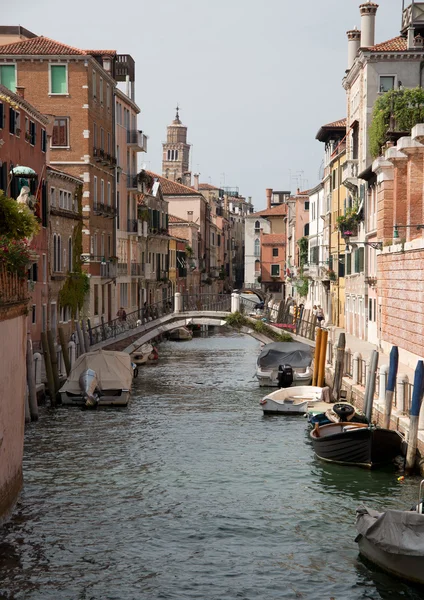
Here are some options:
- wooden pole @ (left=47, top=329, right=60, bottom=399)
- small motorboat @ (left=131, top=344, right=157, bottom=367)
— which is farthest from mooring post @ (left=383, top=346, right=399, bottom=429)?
small motorboat @ (left=131, top=344, right=157, bottom=367)

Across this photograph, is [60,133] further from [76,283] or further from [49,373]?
[49,373]

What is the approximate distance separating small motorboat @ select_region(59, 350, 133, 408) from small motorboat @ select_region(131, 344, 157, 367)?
1162cm

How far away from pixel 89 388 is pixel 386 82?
18.7m

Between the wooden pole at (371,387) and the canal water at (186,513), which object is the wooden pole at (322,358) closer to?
the canal water at (186,513)

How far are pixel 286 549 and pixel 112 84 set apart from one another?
3760 centimetres

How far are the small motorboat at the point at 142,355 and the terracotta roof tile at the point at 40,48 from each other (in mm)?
12570

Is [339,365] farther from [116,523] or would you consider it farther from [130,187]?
[130,187]

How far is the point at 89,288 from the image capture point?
44.6 m

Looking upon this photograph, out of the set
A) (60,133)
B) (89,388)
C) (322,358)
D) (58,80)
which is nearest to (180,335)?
(60,133)

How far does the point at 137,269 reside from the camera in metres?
57.7

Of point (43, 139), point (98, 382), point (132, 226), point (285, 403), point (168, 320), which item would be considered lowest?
point (285, 403)

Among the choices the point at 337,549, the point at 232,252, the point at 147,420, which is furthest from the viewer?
the point at 232,252

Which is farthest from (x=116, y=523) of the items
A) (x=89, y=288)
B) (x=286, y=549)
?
(x=89, y=288)

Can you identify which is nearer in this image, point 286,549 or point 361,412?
point 286,549
